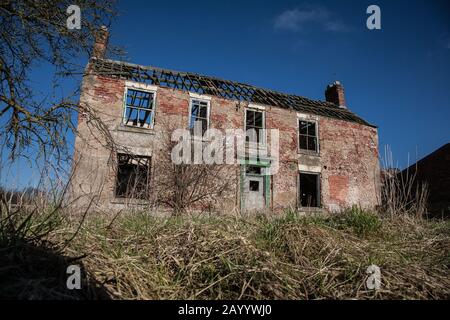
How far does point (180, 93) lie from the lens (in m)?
12.4

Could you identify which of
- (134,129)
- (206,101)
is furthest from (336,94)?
(134,129)

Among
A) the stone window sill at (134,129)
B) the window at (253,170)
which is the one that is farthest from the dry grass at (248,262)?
the window at (253,170)

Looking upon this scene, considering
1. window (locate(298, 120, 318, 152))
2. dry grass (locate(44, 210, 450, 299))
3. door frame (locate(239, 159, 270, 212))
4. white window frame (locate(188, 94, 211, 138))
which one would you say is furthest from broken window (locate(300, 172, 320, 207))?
dry grass (locate(44, 210, 450, 299))

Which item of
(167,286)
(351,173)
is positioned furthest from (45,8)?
(351,173)

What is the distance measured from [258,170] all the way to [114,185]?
6.55 meters

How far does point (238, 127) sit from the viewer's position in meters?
13.0

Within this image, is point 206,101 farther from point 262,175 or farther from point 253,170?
point 262,175

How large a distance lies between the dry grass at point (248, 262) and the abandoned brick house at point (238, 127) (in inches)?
265

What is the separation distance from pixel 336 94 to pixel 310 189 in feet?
22.7

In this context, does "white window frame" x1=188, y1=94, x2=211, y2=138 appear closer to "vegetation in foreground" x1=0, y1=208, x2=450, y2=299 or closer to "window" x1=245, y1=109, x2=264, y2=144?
"window" x1=245, y1=109, x2=264, y2=144

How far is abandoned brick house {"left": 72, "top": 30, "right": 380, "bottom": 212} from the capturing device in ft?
35.1

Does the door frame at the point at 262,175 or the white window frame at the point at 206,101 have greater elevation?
the white window frame at the point at 206,101

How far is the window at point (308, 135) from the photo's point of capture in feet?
48.2

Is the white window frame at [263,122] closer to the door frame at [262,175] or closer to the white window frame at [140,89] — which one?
the door frame at [262,175]
